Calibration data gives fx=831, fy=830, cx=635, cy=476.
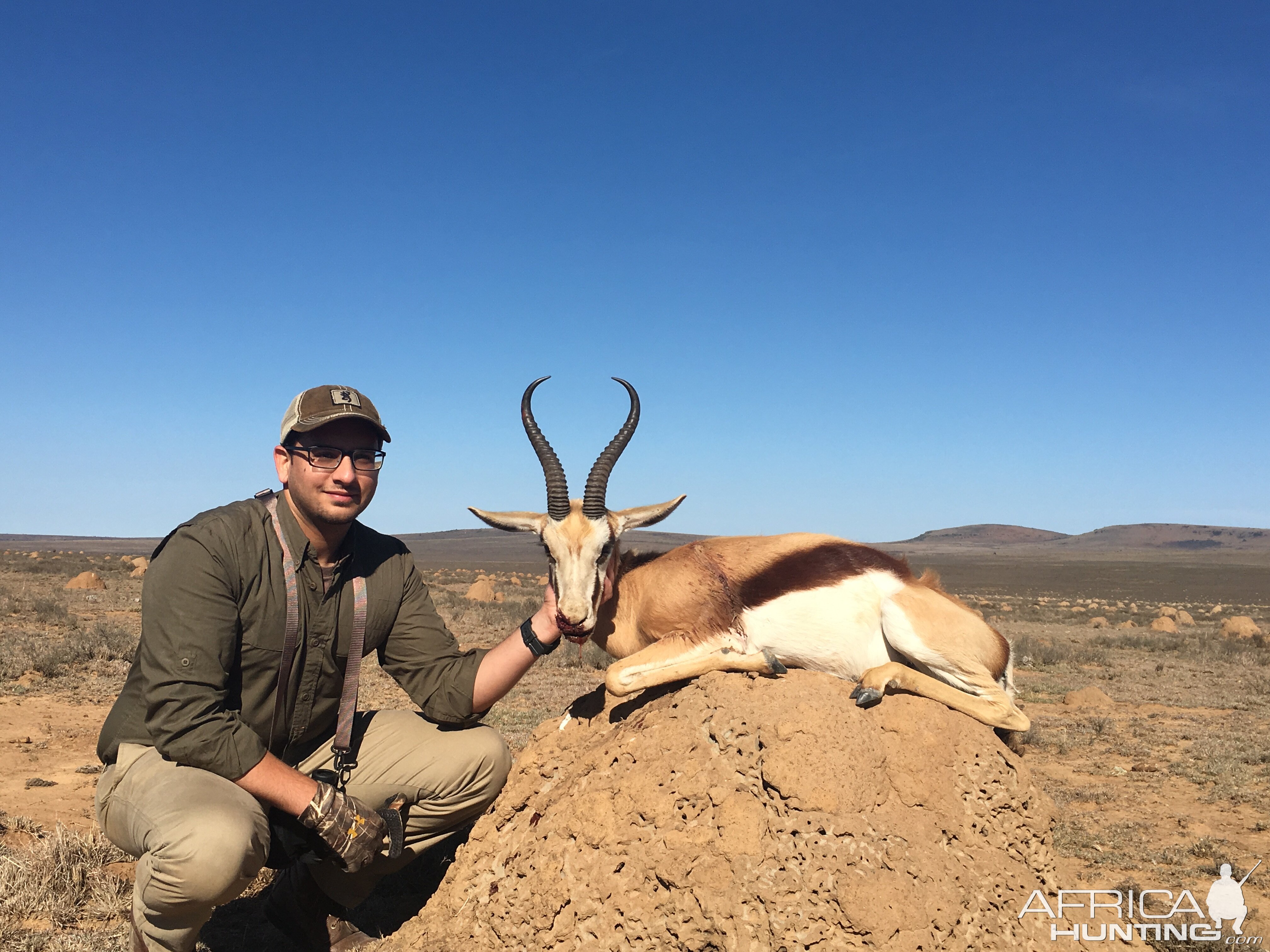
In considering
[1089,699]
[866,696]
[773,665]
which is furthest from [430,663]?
[1089,699]

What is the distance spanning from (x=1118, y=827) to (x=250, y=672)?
7587 millimetres

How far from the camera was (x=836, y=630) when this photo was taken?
218 inches

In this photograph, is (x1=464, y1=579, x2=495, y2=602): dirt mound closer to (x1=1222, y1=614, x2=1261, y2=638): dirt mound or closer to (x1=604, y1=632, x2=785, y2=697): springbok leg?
(x1=1222, y1=614, x2=1261, y2=638): dirt mound

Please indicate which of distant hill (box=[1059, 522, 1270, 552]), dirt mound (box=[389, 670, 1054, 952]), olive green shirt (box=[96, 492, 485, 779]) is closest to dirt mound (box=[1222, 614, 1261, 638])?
dirt mound (box=[389, 670, 1054, 952])

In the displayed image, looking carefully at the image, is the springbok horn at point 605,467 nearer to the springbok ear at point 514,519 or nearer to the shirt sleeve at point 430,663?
the springbok ear at point 514,519

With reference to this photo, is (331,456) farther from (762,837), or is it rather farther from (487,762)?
(762,837)

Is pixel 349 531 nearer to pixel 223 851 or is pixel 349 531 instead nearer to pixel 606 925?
pixel 223 851

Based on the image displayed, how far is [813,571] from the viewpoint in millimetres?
5738

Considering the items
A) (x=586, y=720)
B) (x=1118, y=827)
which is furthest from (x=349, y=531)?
(x=1118, y=827)

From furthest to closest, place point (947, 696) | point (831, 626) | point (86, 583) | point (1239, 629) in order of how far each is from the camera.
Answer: point (86, 583) < point (1239, 629) < point (831, 626) < point (947, 696)

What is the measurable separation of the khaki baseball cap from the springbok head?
156 centimetres

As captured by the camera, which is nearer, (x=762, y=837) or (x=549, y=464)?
(x=762, y=837)

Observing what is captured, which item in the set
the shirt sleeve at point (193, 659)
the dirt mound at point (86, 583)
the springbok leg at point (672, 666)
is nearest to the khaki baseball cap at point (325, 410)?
the shirt sleeve at point (193, 659)

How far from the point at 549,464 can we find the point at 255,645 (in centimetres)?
235
